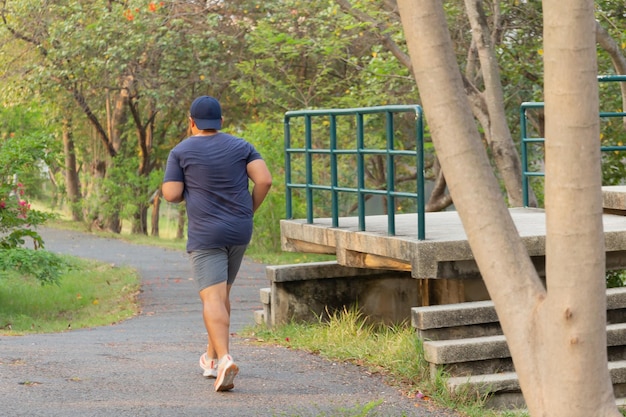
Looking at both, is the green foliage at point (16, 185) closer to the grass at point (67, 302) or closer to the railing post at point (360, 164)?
the grass at point (67, 302)

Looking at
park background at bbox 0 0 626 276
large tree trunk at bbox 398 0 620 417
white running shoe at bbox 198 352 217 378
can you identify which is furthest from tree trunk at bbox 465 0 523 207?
large tree trunk at bbox 398 0 620 417

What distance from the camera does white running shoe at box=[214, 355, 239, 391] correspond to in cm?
657

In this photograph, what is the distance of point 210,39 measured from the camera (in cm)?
2286

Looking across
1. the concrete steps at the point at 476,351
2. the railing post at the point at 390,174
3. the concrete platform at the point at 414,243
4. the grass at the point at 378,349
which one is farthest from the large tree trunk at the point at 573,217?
the railing post at the point at 390,174

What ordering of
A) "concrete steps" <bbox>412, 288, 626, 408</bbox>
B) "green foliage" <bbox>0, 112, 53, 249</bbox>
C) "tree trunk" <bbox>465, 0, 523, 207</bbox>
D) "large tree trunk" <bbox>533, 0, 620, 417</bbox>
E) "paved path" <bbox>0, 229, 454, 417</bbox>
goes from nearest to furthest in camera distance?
"large tree trunk" <bbox>533, 0, 620, 417</bbox>
"paved path" <bbox>0, 229, 454, 417</bbox>
"concrete steps" <bbox>412, 288, 626, 408</bbox>
"green foliage" <bbox>0, 112, 53, 249</bbox>
"tree trunk" <bbox>465, 0, 523, 207</bbox>

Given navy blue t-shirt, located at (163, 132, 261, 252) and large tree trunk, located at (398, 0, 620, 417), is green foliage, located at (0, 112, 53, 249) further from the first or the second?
large tree trunk, located at (398, 0, 620, 417)

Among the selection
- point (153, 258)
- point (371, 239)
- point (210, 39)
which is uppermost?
point (210, 39)

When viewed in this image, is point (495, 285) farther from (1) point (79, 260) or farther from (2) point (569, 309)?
(1) point (79, 260)

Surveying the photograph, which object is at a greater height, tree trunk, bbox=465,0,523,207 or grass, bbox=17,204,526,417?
tree trunk, bbox=465,0,523,207

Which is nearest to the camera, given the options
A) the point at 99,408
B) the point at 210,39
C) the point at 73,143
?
the point at 99,408

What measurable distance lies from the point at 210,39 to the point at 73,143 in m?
13.4

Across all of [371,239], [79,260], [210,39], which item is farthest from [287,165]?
[210,39]

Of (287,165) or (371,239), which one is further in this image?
(287,165)

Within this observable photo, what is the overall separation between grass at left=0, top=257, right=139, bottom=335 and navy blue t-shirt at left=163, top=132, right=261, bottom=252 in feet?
20.7
